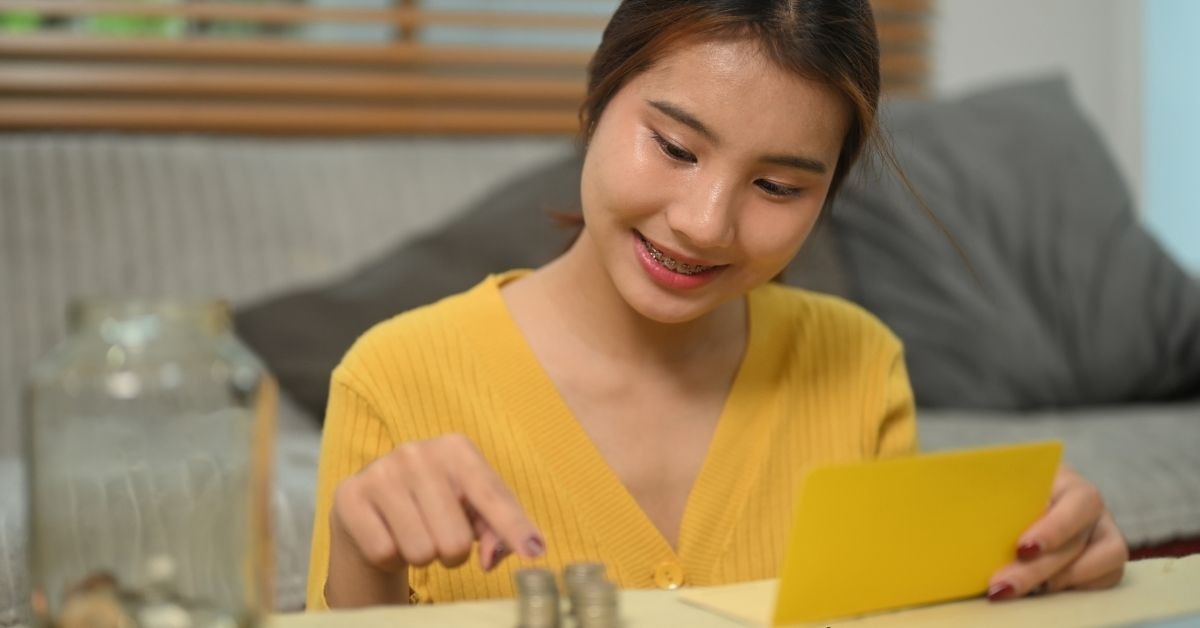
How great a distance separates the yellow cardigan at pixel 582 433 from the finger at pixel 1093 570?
279 mm

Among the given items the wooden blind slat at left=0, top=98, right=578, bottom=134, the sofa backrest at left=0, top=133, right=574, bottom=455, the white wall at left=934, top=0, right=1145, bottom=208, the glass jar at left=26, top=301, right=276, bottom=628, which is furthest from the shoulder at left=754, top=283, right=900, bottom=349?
the white wall at left=934, top=0, right=1145, bottom=208

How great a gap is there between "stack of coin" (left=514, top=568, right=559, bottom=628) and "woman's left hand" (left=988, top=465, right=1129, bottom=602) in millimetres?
316

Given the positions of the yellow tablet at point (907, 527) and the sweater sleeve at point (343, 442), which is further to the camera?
the sweater sleeve at point (343, 442)

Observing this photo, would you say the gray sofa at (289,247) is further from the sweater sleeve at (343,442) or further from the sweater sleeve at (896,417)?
the sweater sleeve at (343,442)

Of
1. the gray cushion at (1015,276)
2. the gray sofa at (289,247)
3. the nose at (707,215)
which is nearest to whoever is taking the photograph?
the nose at (707,215)

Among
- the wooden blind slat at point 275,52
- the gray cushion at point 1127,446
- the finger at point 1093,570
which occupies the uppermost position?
the finger at point 1093,570

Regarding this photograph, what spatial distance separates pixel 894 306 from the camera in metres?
2.40

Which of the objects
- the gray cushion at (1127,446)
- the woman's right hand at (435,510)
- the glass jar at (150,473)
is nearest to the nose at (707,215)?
the woman's right hand at (435,510)

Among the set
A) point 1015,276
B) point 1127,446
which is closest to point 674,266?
point 1127,446

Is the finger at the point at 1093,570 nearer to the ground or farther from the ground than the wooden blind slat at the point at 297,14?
farther from the ground

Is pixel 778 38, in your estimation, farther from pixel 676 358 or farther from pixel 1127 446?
pixel 1127 446

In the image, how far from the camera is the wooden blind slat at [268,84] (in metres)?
2.54

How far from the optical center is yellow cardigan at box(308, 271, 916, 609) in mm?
1105

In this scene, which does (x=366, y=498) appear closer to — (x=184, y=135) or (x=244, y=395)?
(x=244, y=395)
